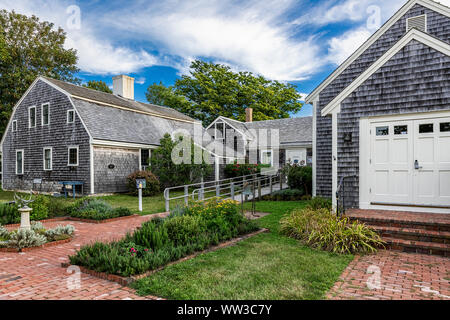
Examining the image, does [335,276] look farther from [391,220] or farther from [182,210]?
[182,210]

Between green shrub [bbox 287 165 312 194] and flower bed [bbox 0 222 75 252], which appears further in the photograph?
green shrub [bbox 287 165 312 194]

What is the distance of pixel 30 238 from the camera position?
580cm

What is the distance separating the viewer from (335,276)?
13.8ft

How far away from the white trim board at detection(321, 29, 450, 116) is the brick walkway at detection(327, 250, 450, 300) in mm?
4169

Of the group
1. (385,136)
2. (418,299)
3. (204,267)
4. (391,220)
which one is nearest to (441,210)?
(391,220)

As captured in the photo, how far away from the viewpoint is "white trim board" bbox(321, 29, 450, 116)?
259 inches

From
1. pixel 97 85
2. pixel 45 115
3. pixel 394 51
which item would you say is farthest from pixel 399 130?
pixel 97 85

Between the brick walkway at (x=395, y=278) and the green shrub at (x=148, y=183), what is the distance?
12177 millimetres

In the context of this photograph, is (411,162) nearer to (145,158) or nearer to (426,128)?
(426,128)

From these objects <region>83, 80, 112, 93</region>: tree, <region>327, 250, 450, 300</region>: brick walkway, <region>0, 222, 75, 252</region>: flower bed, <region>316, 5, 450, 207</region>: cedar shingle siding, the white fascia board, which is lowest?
<region>327, 250, 450, 300</region>: brick walkway

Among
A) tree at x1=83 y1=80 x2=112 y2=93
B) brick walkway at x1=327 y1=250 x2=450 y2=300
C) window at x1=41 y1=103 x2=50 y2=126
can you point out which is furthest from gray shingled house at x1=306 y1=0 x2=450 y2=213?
tree at x1=83 y1=80 x2=112 y2=93

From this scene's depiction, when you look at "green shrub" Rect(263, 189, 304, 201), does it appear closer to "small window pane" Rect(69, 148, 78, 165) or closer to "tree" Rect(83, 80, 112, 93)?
"small window pane" Rect(69, 148, 78, 165)

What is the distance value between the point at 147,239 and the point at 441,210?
6.57 m

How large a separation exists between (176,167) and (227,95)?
704 inches
